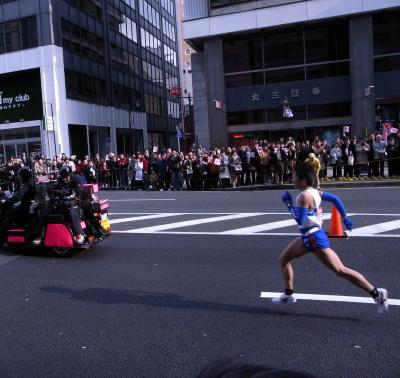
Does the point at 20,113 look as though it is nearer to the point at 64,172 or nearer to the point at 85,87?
the point at 85,87

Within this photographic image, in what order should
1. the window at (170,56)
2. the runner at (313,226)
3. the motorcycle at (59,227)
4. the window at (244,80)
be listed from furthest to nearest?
the window at (170,56), the window at (244,80), the motorcycle at (59,227), the runner at (313,226)

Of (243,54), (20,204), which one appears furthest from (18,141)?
(20,204)

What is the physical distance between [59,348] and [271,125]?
2546 cm

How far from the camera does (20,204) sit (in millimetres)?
9523

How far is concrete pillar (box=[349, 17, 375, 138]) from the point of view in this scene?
26.8 m

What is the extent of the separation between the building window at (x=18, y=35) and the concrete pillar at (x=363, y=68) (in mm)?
21042

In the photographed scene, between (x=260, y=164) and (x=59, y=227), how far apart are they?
42.9 ft

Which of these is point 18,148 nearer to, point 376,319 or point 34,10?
point 34,10

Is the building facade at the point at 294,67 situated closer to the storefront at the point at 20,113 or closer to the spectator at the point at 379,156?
the spectator at the point at 379,156

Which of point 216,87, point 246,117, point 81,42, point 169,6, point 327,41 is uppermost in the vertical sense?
point 169,6

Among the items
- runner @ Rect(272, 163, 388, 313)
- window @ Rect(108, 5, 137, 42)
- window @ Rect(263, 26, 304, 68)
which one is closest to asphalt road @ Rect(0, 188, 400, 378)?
runner @ Rect(272, 163, 388, 313)

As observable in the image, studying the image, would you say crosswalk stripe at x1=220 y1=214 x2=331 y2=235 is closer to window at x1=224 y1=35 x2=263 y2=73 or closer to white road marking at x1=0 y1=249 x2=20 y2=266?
white road marking at x1=0 y1=249 x2=20 y2=266

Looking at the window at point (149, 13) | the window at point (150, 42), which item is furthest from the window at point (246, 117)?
the window at point (149, 13)

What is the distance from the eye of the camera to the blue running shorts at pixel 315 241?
5352 millimetres
